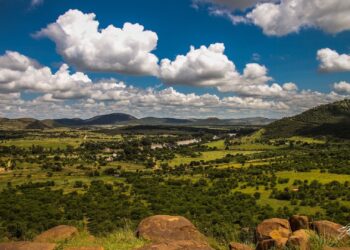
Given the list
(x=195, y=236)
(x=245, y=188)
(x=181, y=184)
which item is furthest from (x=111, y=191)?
(x=195, y=236)

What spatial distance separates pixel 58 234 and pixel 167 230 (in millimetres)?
5688

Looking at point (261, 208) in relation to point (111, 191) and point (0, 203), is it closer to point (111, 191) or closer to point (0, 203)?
point (111, 191)

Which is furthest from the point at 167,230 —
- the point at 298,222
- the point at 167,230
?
the point at 298,222

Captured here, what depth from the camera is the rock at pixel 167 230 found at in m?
18.3

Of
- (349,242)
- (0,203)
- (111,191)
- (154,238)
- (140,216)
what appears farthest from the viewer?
(111,191)

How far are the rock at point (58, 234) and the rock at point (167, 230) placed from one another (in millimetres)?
3504

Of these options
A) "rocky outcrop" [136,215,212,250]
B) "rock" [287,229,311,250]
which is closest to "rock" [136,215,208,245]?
"rocky outcrop" [136,215,212,250]

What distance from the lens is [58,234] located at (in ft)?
61.6

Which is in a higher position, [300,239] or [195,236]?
[300,239]

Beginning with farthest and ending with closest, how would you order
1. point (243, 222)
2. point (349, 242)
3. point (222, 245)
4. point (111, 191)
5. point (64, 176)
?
point (64, 176)
point (111, 191)
point (243, 222)
point (222, 245)
point (349, 242)

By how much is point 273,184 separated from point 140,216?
5855 centimetres

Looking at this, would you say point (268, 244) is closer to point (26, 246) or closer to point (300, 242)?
point (300, 242)

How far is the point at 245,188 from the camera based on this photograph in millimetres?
134750

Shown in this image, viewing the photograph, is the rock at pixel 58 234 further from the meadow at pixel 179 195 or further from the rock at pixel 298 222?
the meadow at pixel 179 195
